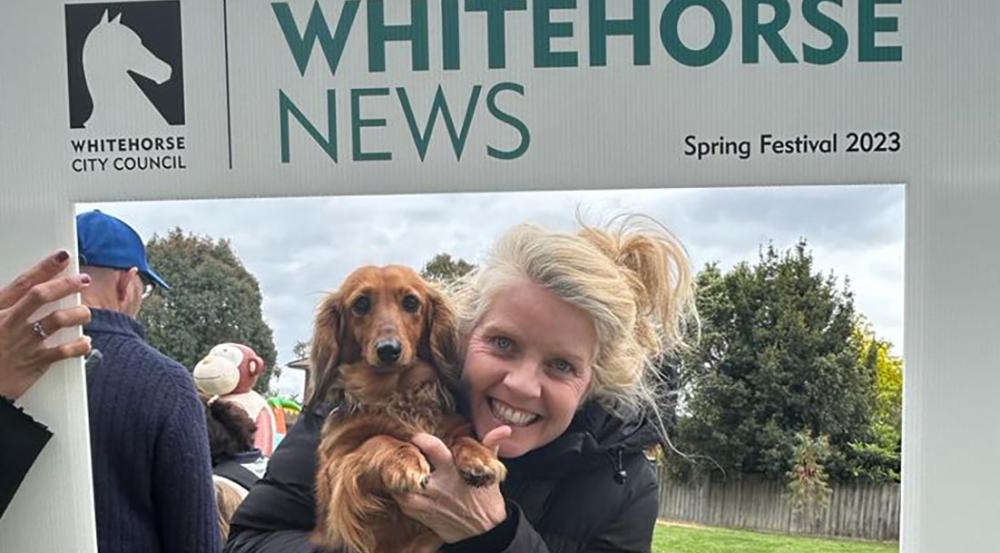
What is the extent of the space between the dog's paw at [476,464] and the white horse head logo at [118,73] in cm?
95

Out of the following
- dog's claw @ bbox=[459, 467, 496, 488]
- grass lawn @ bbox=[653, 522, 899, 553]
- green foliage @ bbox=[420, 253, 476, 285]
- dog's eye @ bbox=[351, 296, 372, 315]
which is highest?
green foliage @ bbox=[420, 253, 476, 285]

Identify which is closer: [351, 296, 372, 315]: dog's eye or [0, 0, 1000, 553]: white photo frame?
[0, 0, 1000, 553]: white photo frame

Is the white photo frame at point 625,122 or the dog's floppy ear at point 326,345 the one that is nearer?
the white photo frame at point 625,122

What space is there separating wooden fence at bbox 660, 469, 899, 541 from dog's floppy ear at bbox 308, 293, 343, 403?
2.49 ft

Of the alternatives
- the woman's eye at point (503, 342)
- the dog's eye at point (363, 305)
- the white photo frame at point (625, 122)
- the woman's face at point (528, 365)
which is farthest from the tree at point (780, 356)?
the dog's eye at point (363, 305)

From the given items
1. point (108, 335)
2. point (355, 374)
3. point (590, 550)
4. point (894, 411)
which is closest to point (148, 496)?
point (108, 335)

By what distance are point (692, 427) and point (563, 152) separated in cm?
65

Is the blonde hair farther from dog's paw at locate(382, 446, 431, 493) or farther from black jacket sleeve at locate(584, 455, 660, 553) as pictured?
dog's paw at locate(382, 446, 431, 493)

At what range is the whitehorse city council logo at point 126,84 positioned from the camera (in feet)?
5.13

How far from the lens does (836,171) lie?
152cm

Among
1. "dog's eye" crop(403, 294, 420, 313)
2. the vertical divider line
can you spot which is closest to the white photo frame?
the vertical divider line

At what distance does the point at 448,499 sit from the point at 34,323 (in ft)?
3.23

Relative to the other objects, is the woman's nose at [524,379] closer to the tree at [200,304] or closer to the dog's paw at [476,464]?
the dog's paw at [476,464]

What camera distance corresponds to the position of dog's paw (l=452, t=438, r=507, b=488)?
158 cm
